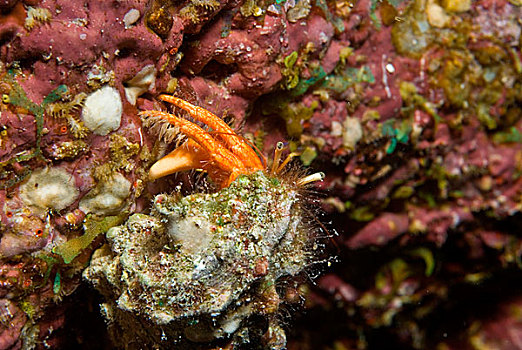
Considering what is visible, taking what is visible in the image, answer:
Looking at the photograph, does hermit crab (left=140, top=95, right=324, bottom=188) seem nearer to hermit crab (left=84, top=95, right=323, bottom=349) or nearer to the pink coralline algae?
hermit crab (left=84, top=95, right=323, bottom=349)

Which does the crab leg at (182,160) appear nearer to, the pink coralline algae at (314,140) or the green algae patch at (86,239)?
the pink coralline algae at (314,140)

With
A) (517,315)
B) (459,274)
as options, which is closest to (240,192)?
(459,274)

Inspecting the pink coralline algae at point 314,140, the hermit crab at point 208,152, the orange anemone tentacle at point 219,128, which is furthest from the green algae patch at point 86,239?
the orange anemone tentacle at point 219,128

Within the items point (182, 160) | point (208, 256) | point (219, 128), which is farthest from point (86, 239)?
point (219, 128)

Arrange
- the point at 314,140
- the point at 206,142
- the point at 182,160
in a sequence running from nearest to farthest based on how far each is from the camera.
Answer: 1. the point at 206,142
2. the point at 182,160
3. the point at 314,140

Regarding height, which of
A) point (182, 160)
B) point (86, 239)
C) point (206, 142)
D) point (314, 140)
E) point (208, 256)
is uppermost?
point (206, 142)

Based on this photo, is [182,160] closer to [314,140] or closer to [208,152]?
[208,152]

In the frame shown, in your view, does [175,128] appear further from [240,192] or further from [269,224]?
[269,224]
